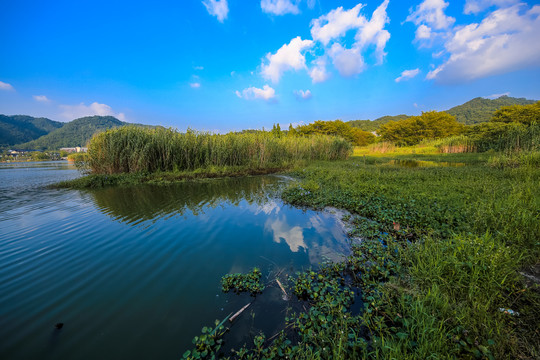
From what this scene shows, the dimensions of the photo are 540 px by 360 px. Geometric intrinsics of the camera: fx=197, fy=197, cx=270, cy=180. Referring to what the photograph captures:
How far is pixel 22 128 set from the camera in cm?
7856

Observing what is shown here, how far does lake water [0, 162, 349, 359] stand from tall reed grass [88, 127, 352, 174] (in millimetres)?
5976

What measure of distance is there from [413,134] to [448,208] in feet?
177

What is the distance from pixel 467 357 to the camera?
1.65 metres

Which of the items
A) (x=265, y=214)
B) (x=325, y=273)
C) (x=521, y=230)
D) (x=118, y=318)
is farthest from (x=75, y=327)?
(x=521, y=230)

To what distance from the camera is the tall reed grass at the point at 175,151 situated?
12.2 meters

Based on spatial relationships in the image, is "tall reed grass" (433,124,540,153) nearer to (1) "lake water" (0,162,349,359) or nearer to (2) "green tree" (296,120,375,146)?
(1) "lake water" (0,162,349,359)

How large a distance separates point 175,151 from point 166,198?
6.87m

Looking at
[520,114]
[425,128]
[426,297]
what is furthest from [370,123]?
[426,297]

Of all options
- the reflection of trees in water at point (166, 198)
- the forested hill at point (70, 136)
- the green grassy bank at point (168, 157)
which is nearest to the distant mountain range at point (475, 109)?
the green grassy bank at point (168, 157)

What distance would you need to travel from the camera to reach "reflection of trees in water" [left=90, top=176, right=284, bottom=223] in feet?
20.7

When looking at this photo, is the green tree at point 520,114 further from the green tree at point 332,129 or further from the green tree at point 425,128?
the green tree at point 332,129

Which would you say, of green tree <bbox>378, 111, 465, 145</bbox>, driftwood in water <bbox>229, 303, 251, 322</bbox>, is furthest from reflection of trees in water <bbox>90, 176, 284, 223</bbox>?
green tree <bbox>378, 111, 465, 145</bbox>

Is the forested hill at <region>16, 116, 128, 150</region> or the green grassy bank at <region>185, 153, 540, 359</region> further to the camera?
the forested hill at <region>16, 116, 128, 150</region>

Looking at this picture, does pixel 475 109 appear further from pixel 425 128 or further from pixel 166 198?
pixel 166 198
